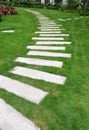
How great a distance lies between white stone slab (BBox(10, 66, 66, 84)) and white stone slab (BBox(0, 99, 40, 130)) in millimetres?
1731

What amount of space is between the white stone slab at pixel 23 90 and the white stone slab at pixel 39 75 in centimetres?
58

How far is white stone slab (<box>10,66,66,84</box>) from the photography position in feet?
22.0

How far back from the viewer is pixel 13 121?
4.76 m

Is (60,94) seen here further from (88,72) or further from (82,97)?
(88,72)

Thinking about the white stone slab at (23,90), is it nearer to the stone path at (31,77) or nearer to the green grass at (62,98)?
the stone path at (31,77)

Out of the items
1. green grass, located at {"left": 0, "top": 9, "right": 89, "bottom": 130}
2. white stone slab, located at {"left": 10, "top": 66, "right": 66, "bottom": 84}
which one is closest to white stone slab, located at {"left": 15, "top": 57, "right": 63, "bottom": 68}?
green grass, located at {"left": 0, "top": 9, "right": 89, "bottom": 130}

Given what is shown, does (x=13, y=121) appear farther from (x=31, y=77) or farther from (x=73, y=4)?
(x=73, y=4)

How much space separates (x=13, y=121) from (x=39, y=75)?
2.41 meters

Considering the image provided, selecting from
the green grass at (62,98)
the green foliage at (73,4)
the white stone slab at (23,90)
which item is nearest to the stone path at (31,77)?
the white stone slab at (23,90)

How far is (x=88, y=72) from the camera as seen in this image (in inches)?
287

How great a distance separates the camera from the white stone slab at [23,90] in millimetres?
5664

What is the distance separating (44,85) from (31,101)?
92cm

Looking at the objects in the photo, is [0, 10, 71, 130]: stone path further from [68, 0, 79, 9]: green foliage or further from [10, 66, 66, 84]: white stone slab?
[68, 0, 79, 9]: green foliage

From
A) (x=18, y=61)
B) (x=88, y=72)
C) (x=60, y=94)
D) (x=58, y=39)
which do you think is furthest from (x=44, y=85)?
(x=58, y=39)
